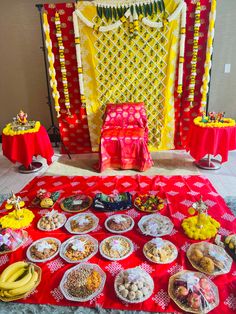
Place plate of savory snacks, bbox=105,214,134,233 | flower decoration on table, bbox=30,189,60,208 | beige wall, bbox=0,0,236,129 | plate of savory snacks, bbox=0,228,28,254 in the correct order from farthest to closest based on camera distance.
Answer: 1. beige wall, bbox=0,0,236,129
2. flower decoration on table, bbox=30,189,60,208
3. plate of savory snacks, bbox=105,214,134,233
4. plate of savory snacks, bbox=0,228,28,254

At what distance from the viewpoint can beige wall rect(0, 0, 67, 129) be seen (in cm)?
400

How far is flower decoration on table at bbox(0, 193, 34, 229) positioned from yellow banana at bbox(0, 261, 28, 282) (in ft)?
1.52

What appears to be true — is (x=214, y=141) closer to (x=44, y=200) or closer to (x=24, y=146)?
(x=44, y=200)

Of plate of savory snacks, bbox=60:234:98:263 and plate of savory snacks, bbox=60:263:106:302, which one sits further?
Answer: plate of savory snacks, bbox=60:234:98:263

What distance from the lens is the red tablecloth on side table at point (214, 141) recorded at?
308 centimetres

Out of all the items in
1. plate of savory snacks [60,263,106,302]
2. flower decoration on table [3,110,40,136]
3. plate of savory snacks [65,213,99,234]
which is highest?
flower decoration on table [3,110,40,136]

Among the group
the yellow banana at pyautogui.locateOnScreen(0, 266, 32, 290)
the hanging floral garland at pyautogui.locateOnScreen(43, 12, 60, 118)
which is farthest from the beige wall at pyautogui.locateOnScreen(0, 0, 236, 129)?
the yellow banana at pyautogui.locateOnScreen(0, 266, 32, 290)

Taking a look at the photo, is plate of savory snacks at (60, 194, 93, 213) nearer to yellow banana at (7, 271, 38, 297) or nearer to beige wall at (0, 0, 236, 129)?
yellow banana at (7, 271, 38, 297)

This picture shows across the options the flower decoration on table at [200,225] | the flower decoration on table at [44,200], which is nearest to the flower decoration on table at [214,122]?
the flower decoration on table at [200,225]

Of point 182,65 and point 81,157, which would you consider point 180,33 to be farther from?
point 81,157

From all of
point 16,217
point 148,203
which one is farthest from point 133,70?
point 16,217

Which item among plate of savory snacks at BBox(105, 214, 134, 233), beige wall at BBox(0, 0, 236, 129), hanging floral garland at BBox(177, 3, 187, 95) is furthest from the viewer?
→ beige wall at BBox(0, 0, 236, 129)

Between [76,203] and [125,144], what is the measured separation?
1.20 m

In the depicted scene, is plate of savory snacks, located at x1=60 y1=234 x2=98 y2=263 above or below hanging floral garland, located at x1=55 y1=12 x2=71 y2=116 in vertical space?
below
